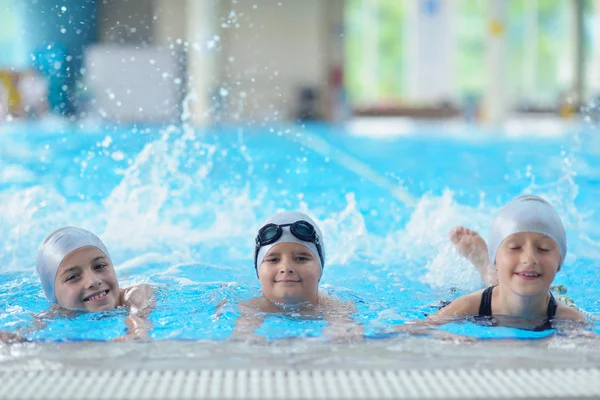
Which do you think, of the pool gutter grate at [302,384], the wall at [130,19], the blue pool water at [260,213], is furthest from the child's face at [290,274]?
the wall at [130,19]

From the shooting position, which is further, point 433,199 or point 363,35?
point 363,35

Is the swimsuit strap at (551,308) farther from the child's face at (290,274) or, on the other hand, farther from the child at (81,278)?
the child at (81,278)

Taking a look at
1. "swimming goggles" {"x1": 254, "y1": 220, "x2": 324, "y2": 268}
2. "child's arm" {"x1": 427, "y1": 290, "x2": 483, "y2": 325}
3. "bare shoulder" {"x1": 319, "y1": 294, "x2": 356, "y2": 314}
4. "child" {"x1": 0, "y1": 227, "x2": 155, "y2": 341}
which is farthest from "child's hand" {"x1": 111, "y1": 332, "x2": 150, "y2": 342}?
"child's arm" {"x1": 427, "y1": 290, "x2": 483, "y2": 325}

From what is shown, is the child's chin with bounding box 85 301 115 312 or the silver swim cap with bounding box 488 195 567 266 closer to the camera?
the silver swim cap with bounding box 488 195 567 266

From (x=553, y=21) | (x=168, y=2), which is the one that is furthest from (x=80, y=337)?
(x=553, y=21)

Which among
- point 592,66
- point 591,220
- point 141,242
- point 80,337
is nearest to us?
point 80,337

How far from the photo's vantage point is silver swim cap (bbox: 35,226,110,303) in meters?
3.71

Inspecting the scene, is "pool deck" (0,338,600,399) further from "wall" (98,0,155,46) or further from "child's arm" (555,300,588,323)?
"wall" (98,0,155,46)

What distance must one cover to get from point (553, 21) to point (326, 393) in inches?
1008

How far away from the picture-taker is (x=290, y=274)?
141 inches

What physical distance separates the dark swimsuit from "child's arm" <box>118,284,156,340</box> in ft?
4.60

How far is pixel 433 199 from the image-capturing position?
277 inches

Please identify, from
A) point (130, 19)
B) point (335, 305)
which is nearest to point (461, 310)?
point (335, 305)

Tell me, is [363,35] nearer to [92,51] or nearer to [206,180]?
[92,51]
